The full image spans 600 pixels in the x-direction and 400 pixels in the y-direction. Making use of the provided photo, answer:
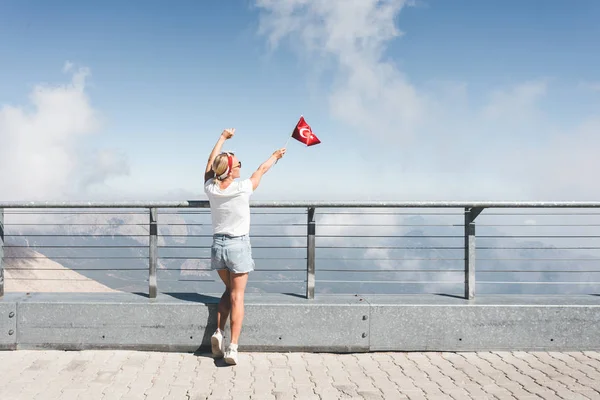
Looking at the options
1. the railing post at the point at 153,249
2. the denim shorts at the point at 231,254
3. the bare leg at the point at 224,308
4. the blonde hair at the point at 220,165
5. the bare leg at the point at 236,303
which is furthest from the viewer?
the railing post at the point at 153,249

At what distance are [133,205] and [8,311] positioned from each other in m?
1.75

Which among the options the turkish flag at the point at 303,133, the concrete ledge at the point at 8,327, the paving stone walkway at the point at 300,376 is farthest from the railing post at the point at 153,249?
the turkish flag at the point at 303,133

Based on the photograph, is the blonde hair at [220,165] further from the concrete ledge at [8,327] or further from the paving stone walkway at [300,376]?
the concrete ledge at [8,327]

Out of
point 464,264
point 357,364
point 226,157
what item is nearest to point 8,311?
Result: point 226,157

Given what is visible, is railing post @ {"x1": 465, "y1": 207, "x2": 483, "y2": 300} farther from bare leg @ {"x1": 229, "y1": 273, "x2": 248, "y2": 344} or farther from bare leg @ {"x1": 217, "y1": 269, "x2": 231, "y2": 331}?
bare leg @ {"x1": 217, "y1": 269, "x2": 231, "y2": 331}

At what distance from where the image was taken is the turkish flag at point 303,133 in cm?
578

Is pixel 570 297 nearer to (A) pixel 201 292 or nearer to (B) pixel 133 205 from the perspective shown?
(A) pixel 201 292

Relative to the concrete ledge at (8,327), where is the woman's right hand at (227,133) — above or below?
above

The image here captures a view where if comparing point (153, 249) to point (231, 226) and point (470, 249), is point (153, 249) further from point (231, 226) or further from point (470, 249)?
point (470, 249)

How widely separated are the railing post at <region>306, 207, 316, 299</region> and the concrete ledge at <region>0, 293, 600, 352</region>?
0.59 feet

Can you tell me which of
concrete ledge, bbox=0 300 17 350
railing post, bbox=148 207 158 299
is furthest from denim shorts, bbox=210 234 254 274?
concrete ledge, bbox=0 300 17 350

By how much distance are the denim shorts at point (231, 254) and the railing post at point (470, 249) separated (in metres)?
2.38

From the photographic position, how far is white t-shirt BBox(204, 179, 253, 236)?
5.05 m

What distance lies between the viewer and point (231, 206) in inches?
201
